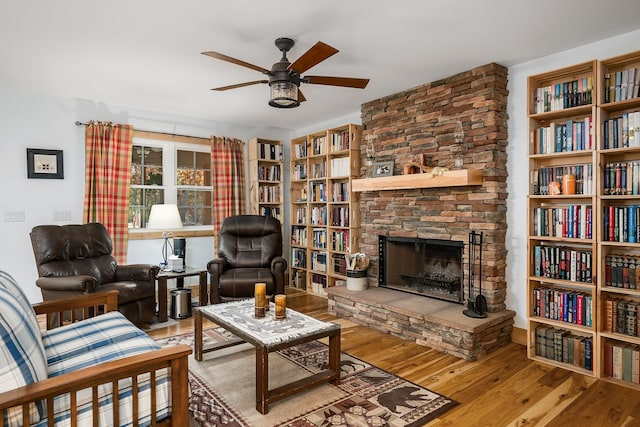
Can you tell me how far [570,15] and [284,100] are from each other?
198cm

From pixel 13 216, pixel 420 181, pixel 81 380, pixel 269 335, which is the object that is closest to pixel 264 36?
pixel 420 181

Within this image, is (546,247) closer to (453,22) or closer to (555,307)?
(555,307)

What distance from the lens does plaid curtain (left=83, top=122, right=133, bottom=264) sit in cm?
441

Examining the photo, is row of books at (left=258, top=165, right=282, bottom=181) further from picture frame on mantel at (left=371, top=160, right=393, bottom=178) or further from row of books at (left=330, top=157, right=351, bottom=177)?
picture frame on mantel at (left=371, top=160, right=393, bottom=178)

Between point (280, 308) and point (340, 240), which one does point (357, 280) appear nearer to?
point (340, 240)

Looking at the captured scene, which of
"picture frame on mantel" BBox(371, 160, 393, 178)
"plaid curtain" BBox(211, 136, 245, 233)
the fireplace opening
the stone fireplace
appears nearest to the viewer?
the stone fireplace

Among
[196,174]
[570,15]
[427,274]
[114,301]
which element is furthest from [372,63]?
[196,174]

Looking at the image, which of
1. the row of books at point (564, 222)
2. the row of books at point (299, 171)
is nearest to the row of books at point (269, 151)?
the row of books at point (299, 171)

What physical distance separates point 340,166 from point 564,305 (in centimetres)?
285

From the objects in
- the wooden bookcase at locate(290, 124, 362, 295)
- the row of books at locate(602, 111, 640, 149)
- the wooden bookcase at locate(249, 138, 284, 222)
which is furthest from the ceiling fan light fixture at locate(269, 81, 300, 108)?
the wooden bookcase at locate(249, 138, 284, 222)

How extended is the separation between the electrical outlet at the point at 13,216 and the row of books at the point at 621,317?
5442 mm

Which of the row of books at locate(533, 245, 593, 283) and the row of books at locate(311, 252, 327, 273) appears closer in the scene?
the row of books at locate(533, 245, 593, 283)

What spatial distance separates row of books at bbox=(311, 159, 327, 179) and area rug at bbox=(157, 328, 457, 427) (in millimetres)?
2738

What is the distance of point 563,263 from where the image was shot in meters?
2.94
